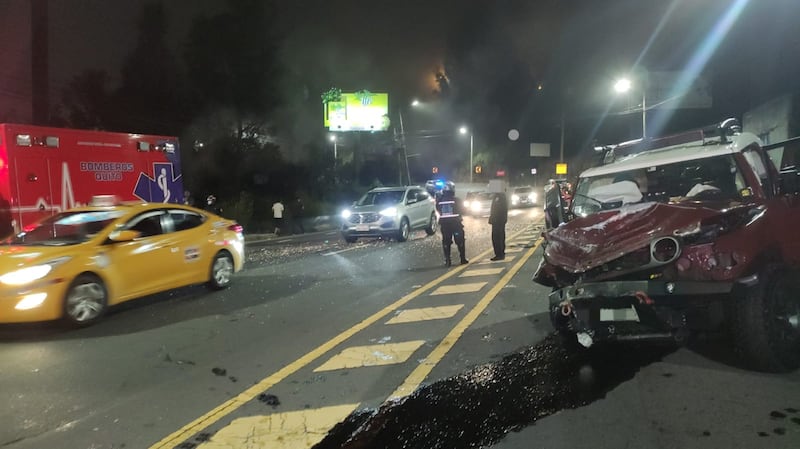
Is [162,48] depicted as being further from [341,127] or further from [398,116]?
[398,116]

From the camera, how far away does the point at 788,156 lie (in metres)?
8.00

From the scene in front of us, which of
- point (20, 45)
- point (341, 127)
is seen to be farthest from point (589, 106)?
point (20, 45)

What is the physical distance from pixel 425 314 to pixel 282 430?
352 cm

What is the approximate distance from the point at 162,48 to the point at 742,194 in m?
24.7

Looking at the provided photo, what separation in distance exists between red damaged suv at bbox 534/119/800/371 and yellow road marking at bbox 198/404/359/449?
7.16 feet

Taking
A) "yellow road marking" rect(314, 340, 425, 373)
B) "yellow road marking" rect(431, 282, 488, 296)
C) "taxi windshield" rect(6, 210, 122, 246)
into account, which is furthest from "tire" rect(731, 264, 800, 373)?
"taxi windshield" rect(6, 210, 122, 246)

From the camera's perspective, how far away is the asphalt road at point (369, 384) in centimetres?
383

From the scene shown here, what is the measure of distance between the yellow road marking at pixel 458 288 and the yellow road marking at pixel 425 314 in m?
0.97

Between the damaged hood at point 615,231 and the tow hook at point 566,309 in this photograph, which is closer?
the damaged hood at point 615,231

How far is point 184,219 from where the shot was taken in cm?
903

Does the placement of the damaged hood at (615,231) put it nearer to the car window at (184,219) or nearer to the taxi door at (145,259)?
the taxi door at (145,259)

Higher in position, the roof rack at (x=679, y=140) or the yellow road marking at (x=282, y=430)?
Result: the roof rack at (x=679, y=140)

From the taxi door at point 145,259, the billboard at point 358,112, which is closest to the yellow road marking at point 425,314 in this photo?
the taxi door at point 145,259

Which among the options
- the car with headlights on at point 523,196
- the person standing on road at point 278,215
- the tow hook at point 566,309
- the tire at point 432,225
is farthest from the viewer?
Result: the car with headlights on at point 523,196
